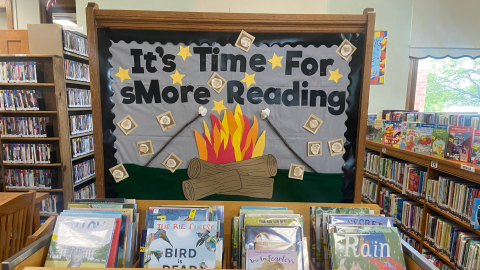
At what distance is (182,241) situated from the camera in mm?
978

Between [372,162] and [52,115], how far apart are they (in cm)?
420

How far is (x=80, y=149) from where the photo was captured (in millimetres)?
3787

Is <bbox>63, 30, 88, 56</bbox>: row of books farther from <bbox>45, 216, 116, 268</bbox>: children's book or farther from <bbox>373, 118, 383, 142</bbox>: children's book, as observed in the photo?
<bbox>373, 118, 383, 142</bbox>: children's book

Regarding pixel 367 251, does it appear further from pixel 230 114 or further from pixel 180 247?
pixel 230 114

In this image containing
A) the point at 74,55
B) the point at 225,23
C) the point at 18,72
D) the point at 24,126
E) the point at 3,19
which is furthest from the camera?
the point at 3,19

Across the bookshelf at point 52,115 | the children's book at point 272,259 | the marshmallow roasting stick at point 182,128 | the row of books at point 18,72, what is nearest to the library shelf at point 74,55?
the bookshelf at point 52,115

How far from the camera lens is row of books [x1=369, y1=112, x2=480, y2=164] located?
196 cm

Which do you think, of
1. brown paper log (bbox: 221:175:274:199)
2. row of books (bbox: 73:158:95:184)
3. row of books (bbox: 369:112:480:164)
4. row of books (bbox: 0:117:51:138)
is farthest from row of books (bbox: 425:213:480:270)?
row of books (bbox: 0:117:51:138)

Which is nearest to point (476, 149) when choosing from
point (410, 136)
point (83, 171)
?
point (410, 136)

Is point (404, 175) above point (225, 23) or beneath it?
beneath

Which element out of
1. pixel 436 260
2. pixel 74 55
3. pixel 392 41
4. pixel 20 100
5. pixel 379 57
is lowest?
pixel 436 260

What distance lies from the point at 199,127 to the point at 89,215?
609mm

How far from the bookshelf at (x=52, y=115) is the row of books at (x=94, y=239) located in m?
2.79

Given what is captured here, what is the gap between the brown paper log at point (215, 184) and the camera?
1339mm
